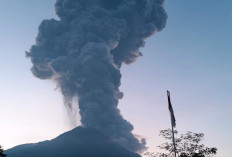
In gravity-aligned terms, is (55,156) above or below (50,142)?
below

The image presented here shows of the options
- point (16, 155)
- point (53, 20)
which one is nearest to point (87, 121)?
point (53, 20)

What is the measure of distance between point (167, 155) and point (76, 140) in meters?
143

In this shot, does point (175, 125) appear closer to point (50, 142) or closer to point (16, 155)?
point (16, 155)

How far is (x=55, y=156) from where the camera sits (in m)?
145

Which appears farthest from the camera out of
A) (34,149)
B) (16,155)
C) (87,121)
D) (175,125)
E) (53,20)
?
(34,149)

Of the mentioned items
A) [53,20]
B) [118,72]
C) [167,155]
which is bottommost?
[167,155]

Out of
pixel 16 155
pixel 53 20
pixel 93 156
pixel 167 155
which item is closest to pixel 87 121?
pixel 93 156

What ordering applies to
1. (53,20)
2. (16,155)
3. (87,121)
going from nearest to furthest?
(87,121)
(53,20)
(16,155)

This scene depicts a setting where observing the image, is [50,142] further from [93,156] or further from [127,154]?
[127,154]

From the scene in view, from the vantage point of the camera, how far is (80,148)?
155 m

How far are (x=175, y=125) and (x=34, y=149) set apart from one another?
149352 millimetres

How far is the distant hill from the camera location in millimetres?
144375

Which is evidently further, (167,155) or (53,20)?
(53,20)

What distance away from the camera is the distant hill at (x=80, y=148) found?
474 ft
